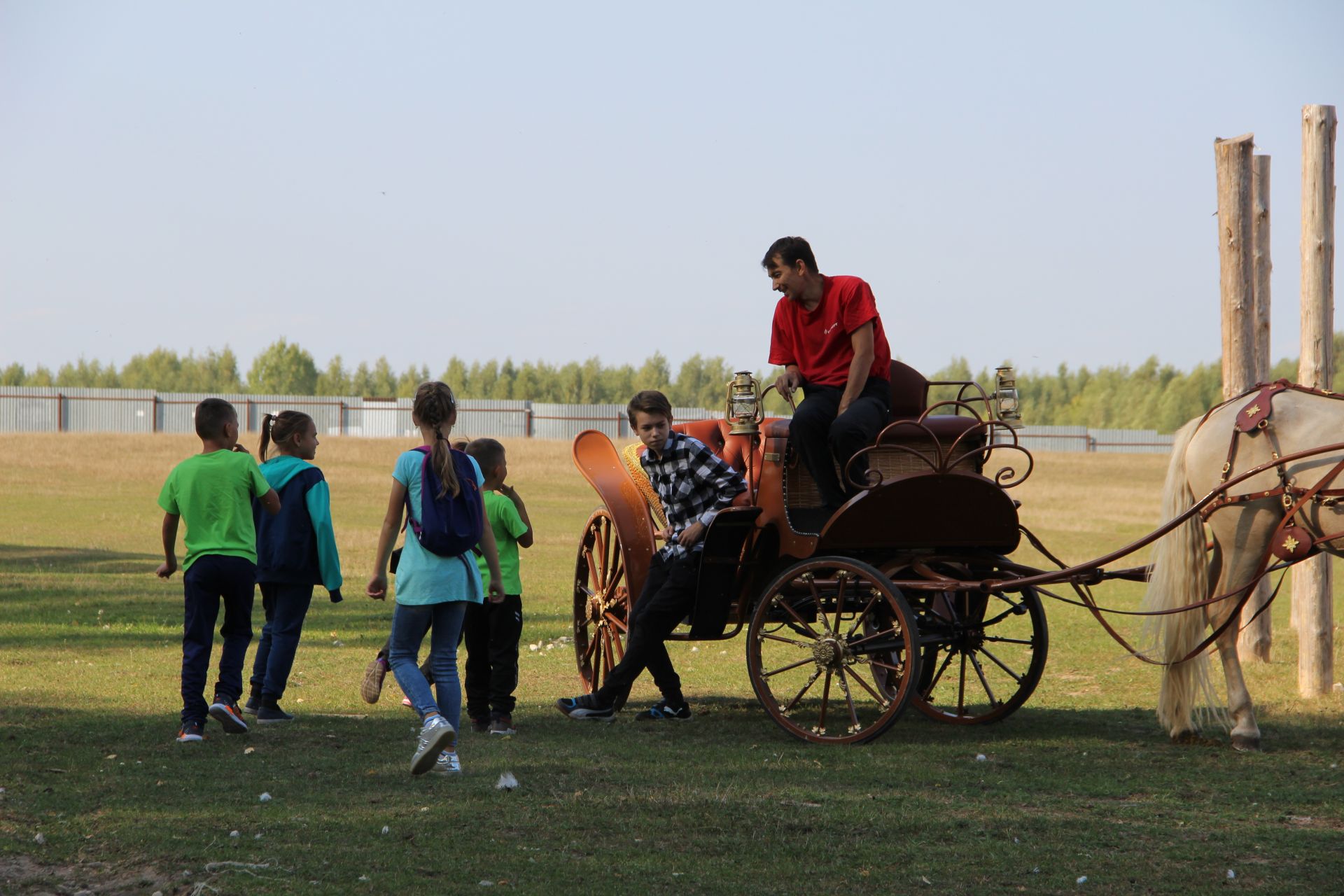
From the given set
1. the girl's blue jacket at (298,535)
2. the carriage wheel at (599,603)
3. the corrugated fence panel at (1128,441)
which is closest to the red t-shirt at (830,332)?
the carriage wheel at (599,603)

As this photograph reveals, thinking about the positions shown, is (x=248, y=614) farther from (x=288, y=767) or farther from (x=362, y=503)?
(x=362, y=503)

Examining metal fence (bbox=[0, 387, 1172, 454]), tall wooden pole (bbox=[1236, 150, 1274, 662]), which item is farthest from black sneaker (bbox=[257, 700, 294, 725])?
metal fence (bbox=[0, 387, 1172, 454])

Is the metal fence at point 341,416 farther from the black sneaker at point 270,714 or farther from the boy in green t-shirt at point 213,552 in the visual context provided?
the boy in green t-shirt at point 213,552

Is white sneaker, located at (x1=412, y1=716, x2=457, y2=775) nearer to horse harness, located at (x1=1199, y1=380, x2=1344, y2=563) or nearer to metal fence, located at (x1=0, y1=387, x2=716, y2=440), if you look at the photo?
horse harness, located at (x1=1199, y1=380, x2=1344, y2=563)

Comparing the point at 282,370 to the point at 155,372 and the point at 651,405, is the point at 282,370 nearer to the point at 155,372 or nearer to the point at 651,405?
the point at 155,372

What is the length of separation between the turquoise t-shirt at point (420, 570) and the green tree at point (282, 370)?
86.4 metres

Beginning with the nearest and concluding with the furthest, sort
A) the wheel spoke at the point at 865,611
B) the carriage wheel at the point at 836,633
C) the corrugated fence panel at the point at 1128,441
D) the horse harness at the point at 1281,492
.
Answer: the horse harness at the point at 1281,492
the carriage wheel at the point at 836,633
the wheel spoke at the point at 865,611
the corrugated fence panel at the point at 1128,441

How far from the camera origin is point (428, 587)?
5629 mm

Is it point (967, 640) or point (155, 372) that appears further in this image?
point (155, 372)

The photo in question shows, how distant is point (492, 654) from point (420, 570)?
4.29 ft

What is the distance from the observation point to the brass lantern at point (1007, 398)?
21.3ft

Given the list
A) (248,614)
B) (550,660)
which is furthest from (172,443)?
(248,614)

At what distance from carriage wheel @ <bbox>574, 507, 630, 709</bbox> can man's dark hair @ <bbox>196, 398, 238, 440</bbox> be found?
214cm

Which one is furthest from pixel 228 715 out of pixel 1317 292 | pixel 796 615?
pixel 1317 292
